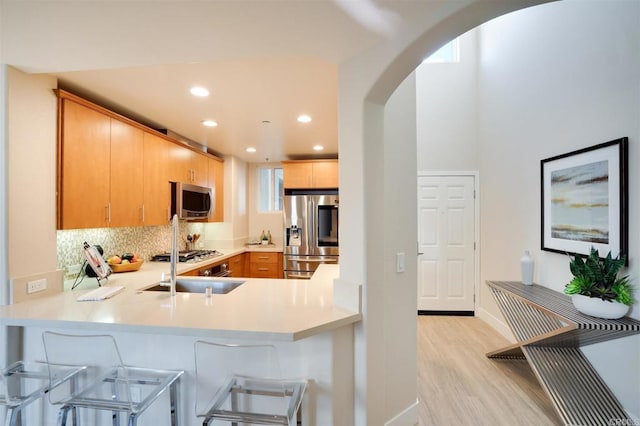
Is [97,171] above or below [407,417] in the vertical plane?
above

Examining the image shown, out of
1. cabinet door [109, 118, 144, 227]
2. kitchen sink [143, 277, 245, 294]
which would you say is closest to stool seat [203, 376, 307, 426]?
kitchen sink [143, 277, 245, 294]

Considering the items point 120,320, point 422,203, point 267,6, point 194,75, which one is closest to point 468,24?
point 267,6

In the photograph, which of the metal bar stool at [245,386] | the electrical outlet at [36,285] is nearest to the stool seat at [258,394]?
the metal bar stool at [245,386]

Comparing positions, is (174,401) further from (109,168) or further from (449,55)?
(449,55)

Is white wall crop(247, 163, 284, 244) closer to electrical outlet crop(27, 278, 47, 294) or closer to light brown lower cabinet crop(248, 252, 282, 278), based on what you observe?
light brown lower cabinet crop(248, 252, 282, 278)

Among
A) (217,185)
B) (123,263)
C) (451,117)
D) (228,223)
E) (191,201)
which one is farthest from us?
(228,223)

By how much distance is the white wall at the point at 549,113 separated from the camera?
79.6 inches

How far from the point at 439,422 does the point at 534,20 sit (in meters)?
3.69

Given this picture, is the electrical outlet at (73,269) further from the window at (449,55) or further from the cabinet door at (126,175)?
the window at (449,55)

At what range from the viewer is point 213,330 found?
140cm

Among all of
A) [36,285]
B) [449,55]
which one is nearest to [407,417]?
[36,285]

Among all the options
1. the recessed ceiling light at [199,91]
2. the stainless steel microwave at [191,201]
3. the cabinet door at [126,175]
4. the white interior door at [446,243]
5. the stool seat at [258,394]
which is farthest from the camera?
the white interior door at [446,243]

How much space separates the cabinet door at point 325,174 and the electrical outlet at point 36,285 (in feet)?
10.4

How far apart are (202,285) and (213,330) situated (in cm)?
112
